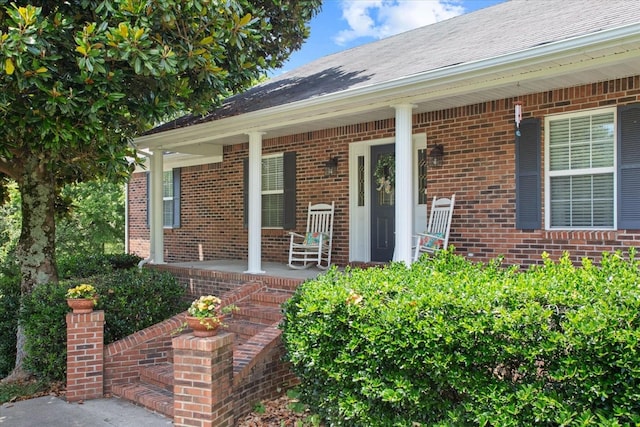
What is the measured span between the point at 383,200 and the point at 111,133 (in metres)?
4.15

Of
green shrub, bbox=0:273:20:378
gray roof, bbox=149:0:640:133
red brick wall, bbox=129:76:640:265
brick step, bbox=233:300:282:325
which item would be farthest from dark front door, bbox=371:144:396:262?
green shrub, bbox=0:273:20:378

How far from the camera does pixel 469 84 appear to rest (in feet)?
17.0

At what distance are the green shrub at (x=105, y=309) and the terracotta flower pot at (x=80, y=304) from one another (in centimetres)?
59

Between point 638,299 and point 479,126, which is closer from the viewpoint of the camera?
point 638,299

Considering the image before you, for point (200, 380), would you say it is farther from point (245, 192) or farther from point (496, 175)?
point (245, 192)

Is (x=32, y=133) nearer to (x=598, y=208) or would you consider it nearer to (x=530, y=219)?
(x=530, y=219)

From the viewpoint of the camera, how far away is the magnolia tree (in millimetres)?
4484

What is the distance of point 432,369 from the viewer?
10.5ft

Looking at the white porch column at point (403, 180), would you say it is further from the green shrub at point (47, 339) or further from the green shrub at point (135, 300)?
the green shrub at point (47, 339)

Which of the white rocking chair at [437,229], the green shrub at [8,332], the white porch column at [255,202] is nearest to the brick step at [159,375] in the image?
the white porch column at [255,202]

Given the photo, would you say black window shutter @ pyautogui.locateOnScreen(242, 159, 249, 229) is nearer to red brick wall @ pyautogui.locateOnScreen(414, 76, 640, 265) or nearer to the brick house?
the brick house

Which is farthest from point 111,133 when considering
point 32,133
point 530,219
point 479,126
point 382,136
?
point 530,219

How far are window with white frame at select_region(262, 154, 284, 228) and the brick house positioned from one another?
28mm

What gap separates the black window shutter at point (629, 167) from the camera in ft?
17.3
